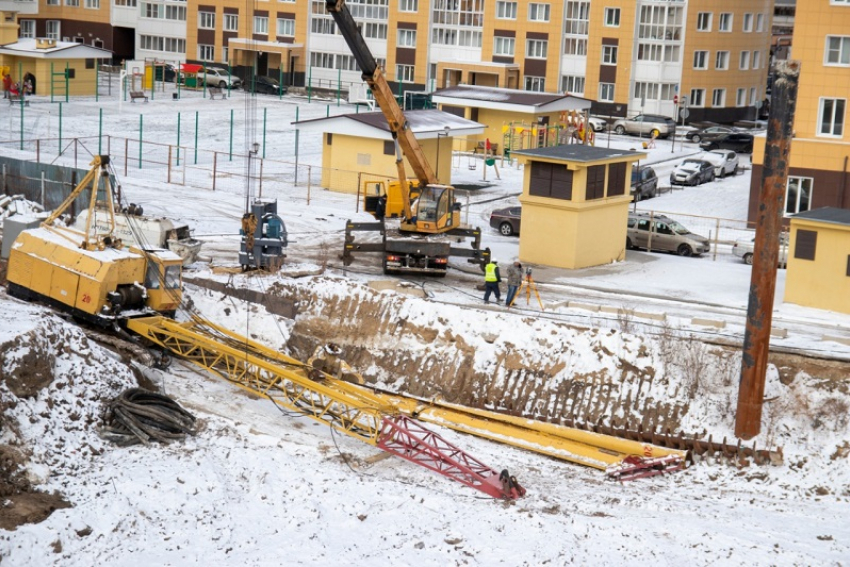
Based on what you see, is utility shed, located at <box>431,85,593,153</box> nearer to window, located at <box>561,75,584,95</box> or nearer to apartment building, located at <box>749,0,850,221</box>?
window, located at <box>561,75,584,95</box>

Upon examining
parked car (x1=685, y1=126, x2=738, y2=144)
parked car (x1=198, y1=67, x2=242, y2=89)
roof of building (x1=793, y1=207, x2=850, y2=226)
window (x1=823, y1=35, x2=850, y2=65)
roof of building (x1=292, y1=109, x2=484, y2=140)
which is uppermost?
window (x1=823, y1=35, x2=850, y2=65)

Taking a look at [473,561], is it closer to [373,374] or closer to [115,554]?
[115,554]

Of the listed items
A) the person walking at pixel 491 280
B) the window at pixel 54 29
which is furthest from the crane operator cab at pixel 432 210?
the window at pixel 54 29

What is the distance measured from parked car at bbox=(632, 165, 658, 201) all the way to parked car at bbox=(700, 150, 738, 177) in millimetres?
6571

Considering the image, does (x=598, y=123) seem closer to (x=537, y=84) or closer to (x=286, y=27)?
(x=537, y=84)

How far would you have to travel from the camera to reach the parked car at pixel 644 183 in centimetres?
5047

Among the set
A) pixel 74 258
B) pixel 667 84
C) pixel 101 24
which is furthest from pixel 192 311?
pixel 101 24

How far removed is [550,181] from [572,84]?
41.1 meters

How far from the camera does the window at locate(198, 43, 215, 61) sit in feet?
286

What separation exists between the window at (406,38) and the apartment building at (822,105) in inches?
1536

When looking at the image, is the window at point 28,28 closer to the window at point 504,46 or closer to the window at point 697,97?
the window at point 504,46

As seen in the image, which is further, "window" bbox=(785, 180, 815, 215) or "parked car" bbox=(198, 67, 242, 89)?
"parked car" bbox=(198, 67, 242, 89)

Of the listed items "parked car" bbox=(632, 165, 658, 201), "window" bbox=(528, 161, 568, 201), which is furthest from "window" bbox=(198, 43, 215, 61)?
"window" bbox=(528, 161, 568, 201)

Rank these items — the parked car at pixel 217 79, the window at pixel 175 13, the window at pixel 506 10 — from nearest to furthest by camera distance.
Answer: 1. the window at pixel 506 10
2. the parked car at pixel 217 79
3. the window at pixel 175 13
